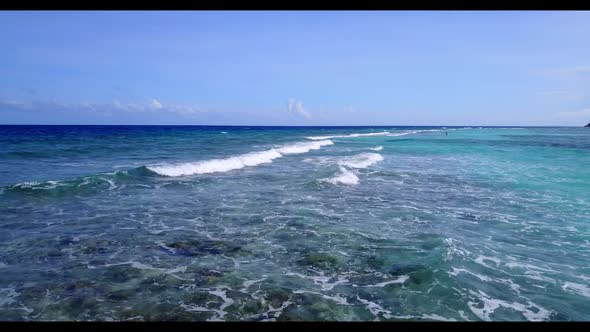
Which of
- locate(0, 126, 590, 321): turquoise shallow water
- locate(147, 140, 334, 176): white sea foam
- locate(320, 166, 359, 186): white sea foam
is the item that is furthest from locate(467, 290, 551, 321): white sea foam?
locate(147, 140, 334, 176): white sea foam

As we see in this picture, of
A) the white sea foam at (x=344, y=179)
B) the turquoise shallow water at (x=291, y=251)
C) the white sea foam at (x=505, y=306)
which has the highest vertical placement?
the white sea foam at (x=344, y=179)

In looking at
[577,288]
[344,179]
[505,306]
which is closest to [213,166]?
[344,179]

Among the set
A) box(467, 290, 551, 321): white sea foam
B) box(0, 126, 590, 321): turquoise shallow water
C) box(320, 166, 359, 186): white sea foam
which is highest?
box(320, 166, 359, 186): white sea foam

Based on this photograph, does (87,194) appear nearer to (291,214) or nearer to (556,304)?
(291,214)

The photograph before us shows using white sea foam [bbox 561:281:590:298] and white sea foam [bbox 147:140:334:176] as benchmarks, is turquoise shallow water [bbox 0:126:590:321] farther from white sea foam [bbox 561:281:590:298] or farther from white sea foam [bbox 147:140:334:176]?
white sea foam [bbox 147:140:334:176]

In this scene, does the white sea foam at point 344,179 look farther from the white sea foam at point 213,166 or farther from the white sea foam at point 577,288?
the white sea foam at point 577,288

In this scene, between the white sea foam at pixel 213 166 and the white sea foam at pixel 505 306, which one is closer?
the white sea foam at pixel 505 306

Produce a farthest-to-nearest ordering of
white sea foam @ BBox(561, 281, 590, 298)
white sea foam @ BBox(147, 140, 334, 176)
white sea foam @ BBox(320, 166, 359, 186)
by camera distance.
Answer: white sea foam @ BBox(147, 140, 334, 176) < white sea foam @ BBox(320, 166, 359, 186) < white sea foam @ BBox(561, 281, 590, 298)

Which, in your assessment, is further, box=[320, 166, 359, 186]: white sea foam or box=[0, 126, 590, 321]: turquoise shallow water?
box=[320, 166, 359, 186]: white sea foam

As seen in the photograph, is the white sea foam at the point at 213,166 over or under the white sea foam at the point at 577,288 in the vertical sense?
over

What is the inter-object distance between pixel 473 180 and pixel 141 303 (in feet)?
60.8

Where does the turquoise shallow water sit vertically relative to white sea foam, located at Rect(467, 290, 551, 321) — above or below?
above

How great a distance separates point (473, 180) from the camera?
20.2m

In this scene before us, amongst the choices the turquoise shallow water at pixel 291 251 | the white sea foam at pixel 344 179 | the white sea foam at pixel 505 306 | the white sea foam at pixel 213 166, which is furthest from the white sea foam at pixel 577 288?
the white sea foam at pixel 213 166
